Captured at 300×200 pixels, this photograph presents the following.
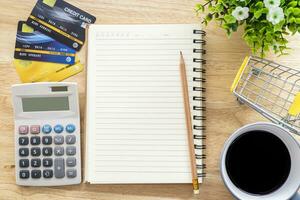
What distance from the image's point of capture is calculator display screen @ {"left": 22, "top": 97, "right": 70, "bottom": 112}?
33.8 inches

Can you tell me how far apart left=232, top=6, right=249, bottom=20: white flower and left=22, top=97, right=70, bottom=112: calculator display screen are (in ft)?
1.10

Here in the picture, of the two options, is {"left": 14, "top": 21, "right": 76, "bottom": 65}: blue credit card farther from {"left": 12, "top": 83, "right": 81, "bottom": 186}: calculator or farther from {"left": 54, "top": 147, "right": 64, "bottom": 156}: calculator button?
{"left": 54, "top": 147, "right": 64, "bottom": 156}: calculator button

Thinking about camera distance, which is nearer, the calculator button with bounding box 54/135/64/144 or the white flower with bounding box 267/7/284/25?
the white flower with bounding box 267/7/284/25

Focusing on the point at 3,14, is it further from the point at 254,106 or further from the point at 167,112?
the point at 254,106

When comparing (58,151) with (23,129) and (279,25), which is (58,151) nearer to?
(23,129)

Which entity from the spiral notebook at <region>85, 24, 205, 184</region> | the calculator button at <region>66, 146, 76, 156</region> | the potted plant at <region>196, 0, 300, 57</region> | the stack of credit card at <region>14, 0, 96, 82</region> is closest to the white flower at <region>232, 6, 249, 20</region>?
the potted plant at <region>196, 0, 300, 57</region>

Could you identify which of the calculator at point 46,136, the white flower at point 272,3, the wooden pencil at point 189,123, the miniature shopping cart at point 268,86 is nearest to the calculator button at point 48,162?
the calculator at point 46,136

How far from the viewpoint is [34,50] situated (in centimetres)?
88

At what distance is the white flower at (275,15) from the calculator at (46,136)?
37cm

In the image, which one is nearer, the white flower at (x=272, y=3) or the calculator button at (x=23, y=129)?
the white flower at (x=272, y=3)

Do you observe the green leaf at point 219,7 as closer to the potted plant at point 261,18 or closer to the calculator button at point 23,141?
the potted plant at point 261,18

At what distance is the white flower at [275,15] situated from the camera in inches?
28.7

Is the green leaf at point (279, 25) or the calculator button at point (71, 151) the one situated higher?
the green leaf at point (279, 25)

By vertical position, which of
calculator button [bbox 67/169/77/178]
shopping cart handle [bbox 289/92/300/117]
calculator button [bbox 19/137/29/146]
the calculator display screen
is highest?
shopping cart handle [bbox 289/92/300/117]
